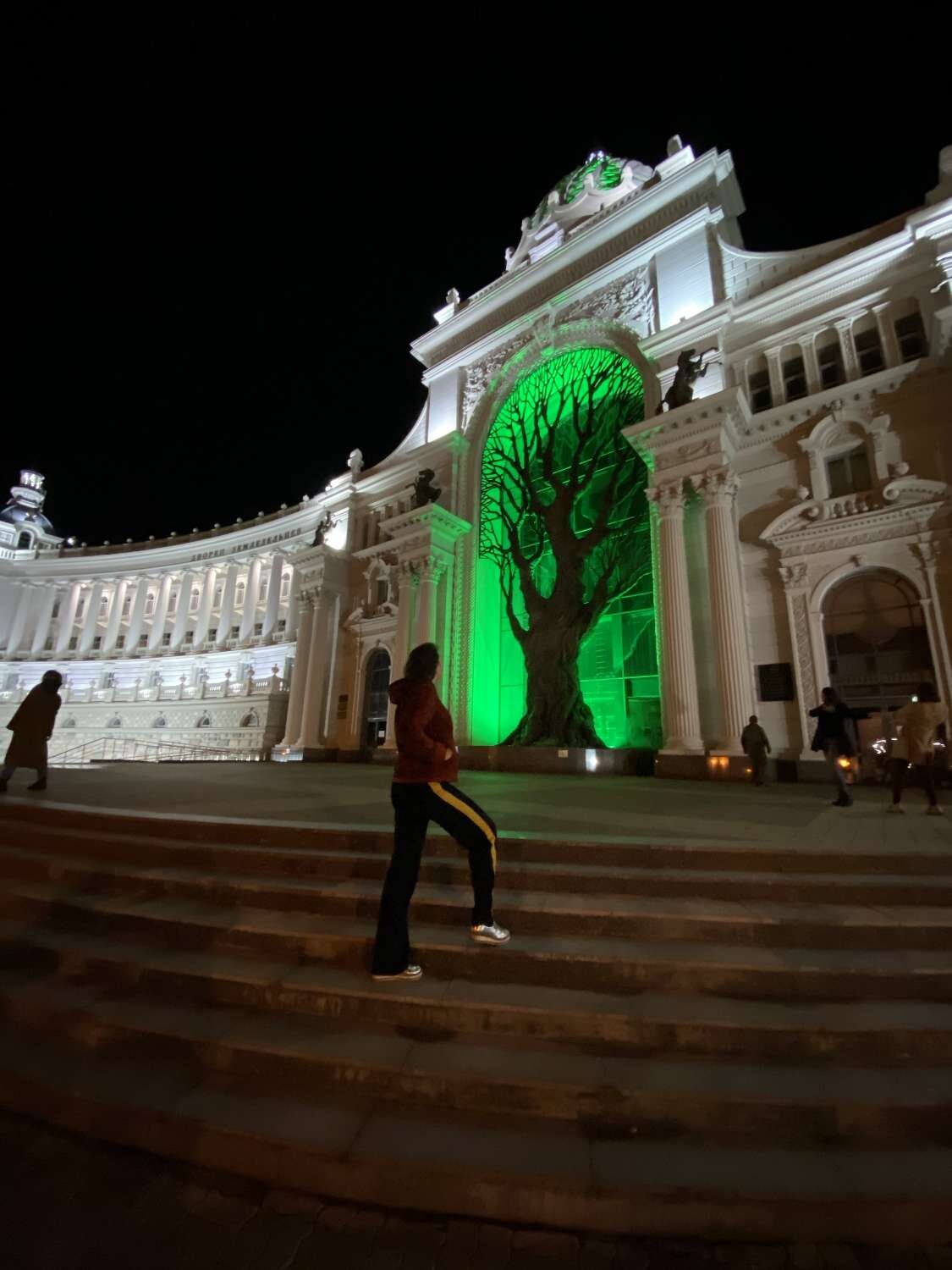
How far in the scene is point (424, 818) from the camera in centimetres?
321

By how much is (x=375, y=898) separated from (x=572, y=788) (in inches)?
277

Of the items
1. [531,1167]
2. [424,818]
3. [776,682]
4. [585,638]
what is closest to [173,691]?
[585,638]

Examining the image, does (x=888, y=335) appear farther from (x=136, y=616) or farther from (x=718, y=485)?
(x=136, y=616)

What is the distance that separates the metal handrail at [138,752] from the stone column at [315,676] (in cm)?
880

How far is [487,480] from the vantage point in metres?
22.9

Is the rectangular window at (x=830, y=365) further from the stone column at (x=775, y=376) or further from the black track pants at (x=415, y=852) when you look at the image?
the black track pants at (x=415, y=852)

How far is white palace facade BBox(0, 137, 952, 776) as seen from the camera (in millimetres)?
12844

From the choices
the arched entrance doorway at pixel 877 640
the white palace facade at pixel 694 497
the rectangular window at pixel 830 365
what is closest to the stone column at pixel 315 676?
the white palace facade at pixel 694 497

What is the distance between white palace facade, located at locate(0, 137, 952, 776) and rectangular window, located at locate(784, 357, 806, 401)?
0.05m

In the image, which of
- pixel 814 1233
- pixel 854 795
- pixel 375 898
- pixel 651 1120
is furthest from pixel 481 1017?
pixel 854 795

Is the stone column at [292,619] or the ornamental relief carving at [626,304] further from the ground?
the ornamental relief carving at [626,304]

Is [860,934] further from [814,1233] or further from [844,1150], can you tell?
[814,1233]

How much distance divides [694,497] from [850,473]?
3.77 metres

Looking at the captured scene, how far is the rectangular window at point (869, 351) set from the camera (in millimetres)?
14164
